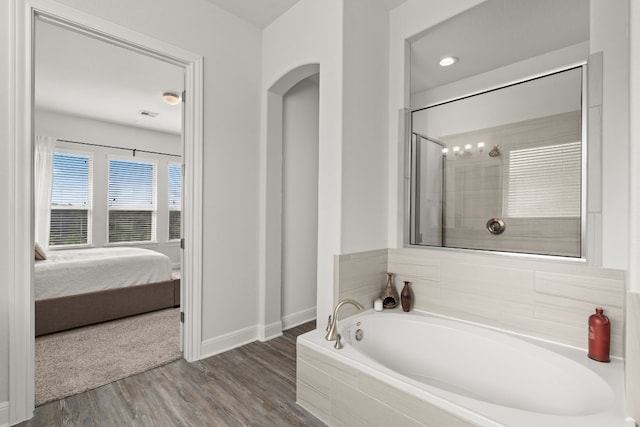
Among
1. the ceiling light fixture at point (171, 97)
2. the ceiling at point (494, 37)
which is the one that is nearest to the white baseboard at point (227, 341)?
the ceiling at point (494, 37)

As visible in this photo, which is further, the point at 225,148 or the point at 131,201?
the point at 131,201

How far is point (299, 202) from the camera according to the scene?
3326 mm

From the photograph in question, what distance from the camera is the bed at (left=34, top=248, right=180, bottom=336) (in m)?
3.08

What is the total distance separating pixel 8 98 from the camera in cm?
174

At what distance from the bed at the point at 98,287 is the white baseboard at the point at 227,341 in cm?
154

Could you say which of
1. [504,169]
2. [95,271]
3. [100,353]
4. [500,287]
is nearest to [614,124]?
[504,169]

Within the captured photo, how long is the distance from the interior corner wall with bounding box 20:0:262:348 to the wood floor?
38cm

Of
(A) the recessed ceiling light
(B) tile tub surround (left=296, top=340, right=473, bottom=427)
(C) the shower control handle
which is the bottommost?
(B) tile tub surround (left=296, top=340, right=473, bottom=427)

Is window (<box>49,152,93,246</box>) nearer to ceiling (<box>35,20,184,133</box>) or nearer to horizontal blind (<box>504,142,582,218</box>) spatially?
ceiling (<box>35,20,184,133</box>)

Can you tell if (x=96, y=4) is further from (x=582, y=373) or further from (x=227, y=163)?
(x=582, y=373)

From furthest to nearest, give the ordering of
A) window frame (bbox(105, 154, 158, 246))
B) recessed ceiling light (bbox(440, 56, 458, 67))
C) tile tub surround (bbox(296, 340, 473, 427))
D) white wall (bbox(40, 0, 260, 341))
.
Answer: window frame (bbox(105, 154, 158, 246)), recessed ceiling light (bbox(440, 56, 458, 67)), white wall (bbox(40, 0, 260, 341)), tile tub surround (bbox(296, 340, 473, 427))

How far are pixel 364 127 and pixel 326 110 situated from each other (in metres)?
0.30

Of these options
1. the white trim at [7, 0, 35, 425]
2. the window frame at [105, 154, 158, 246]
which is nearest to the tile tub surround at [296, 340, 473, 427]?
the white trim at [7, 0, 35, 425]

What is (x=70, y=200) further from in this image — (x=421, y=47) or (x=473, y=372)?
(x=473, y=372)
